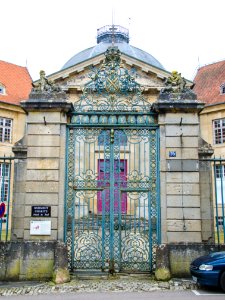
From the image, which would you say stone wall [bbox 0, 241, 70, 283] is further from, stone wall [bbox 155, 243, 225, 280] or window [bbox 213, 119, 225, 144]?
window [bbox 213, 119, 225, 144]

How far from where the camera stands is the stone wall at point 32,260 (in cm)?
886

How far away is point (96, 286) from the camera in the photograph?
8312mm

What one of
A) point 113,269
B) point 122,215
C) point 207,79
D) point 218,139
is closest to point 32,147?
point 122,215

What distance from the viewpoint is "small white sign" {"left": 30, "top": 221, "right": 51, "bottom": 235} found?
9.11 metres

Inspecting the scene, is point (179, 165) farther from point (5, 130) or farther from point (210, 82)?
point (210, 82)

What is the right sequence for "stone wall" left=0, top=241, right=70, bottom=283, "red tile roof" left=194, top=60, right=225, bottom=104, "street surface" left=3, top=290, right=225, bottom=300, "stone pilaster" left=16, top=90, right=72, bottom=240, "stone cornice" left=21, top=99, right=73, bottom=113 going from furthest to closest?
1. "red tile roof" left=194, top=60, right=225, bottom=104
2. "stone cornice" left=21, top=99, right=73, bottom=113
3. "stone pilaster" left=16, top=90, right=72, bottom=240
4. "stone wall" left=0, top=241, right=70, bottom=283
5. "street surface" left=3, top=290, right=225, bottom=300

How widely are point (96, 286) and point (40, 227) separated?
1949 mm

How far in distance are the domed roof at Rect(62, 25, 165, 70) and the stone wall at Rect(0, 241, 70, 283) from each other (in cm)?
2632

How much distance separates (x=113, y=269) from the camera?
9188mm

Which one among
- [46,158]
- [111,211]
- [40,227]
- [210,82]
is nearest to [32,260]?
[40,227]

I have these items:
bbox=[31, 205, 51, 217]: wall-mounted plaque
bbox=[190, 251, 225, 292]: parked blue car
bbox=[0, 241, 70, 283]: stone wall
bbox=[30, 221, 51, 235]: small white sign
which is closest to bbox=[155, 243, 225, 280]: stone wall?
bbox=[190, 251, 225, 292]: parked blue car

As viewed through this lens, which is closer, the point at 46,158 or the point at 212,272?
the point at 212,272

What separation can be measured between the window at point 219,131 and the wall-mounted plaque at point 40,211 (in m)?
22.0

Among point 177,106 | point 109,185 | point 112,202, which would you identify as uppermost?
point 177,106
